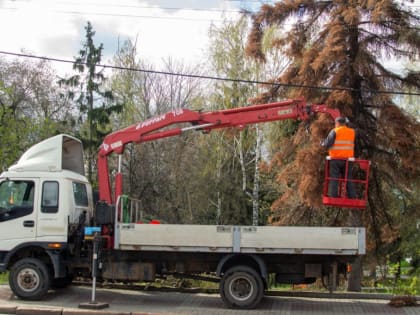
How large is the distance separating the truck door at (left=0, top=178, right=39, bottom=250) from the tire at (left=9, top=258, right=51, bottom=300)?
1.73ft

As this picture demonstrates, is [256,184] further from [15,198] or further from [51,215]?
[15,198]

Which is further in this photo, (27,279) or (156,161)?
(156,161)

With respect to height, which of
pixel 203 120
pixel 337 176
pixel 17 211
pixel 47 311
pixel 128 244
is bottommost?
pixel 47 311

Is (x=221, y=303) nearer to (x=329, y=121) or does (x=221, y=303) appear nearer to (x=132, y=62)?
(x=329, y=121)

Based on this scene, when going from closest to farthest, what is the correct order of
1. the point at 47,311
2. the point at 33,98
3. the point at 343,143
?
the point at 47,311, the point at 343,143, the point at 33,98

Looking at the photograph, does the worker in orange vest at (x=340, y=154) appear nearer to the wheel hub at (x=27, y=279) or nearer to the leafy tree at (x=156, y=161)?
the wheel hub at (x=27, y=279)

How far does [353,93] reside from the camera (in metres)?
16.1

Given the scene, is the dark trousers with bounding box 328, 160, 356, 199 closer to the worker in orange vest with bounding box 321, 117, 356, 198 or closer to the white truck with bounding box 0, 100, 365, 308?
the worker in orange vest with bounding box 321, 117, 356, 198

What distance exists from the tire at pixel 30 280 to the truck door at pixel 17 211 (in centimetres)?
53

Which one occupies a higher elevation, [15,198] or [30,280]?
[15,198]

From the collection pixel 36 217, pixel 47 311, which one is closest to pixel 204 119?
pixel 36 217

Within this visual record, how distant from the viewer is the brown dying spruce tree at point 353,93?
49.5 feet

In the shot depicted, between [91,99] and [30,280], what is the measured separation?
791 inches

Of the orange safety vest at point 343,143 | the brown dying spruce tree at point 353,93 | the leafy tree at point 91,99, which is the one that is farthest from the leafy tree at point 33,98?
the orange safety vest at point 343,143
